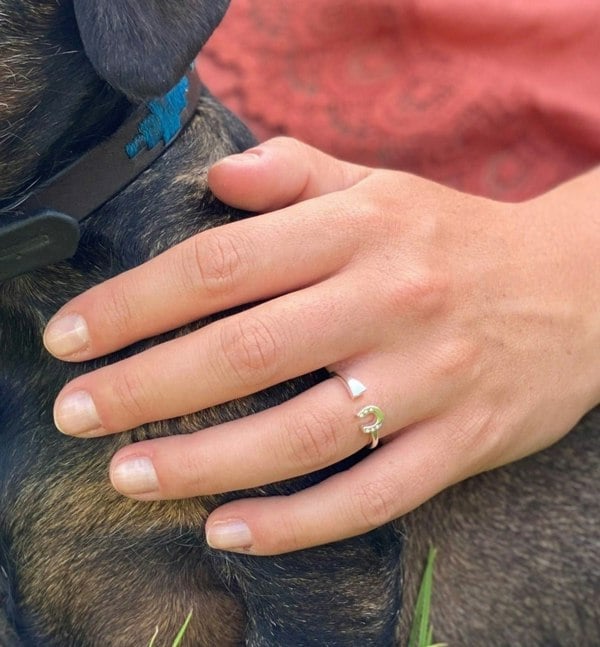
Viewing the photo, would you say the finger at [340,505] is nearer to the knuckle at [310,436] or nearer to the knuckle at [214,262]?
the knuckle at [310,436]

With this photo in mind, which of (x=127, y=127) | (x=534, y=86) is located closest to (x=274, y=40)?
(x=534, y=86)

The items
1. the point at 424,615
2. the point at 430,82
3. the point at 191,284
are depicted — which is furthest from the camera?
the point at 430,82

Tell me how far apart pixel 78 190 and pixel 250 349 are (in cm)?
43

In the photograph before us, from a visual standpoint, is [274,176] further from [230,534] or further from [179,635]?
[179,635]

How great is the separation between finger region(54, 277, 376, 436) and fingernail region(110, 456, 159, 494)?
0.06 meters

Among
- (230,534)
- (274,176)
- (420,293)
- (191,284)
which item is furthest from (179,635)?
(274,176)

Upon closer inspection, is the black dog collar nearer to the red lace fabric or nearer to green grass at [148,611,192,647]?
green grass at [148,611,192,647]

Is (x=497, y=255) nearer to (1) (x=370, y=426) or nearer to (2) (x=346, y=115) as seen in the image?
(1) (x=370, y=426)

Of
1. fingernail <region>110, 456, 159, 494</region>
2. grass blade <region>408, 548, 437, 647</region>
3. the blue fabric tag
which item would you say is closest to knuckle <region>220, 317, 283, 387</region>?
fingernail <region>110, 456, 159, 494</region>

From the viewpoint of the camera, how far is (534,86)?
2.67m

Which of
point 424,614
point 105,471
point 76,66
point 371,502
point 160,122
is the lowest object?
point 424,614

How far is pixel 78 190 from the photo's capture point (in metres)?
1.72

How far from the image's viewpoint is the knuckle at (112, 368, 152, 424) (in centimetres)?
164

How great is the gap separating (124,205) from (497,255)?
761mm
